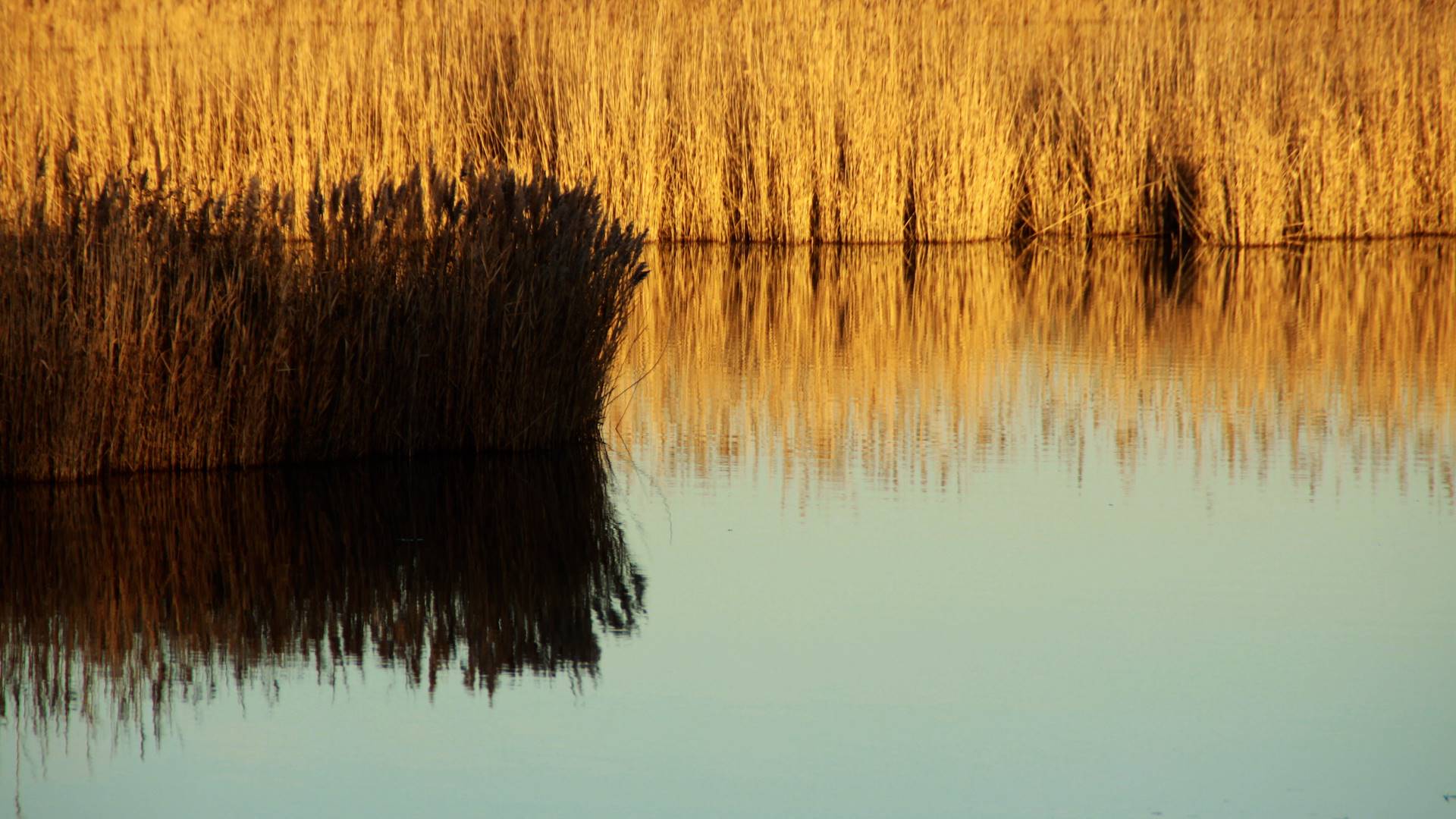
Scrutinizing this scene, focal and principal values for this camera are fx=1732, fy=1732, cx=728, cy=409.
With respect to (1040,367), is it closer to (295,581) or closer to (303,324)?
(303,324)

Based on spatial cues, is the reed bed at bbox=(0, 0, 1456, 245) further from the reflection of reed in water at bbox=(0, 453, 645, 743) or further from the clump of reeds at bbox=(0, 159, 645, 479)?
the reflection of reed in water at bbox=(0, 453, 645, 743)

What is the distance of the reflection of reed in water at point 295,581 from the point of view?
12.9 feet

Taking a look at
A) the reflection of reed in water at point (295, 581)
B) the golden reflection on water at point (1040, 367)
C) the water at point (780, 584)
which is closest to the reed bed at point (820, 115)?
the golden reflection on water at point (1040, 367)

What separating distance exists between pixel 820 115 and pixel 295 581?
8997 mm

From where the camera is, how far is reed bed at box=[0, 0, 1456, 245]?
13047 millimetres

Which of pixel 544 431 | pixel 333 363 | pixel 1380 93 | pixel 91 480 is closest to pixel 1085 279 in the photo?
pixel 1380 93

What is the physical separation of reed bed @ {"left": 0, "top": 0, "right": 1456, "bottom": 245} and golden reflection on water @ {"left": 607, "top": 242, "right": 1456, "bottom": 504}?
859mm

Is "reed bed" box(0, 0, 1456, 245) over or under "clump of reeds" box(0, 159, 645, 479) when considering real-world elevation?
over

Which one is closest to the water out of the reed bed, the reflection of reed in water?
the reflection of reed in water

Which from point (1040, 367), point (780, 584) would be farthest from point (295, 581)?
point (1040, 367)

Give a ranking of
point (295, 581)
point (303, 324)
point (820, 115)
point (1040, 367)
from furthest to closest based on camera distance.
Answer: point (820, 115) < point (1040, 367) < point (303, 324) < point (295, 581)

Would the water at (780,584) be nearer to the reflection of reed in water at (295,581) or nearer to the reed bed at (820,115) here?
the reflection of reed in water at (295,581)

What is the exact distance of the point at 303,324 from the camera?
595 cm

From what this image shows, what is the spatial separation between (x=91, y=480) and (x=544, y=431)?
1.62 metres
